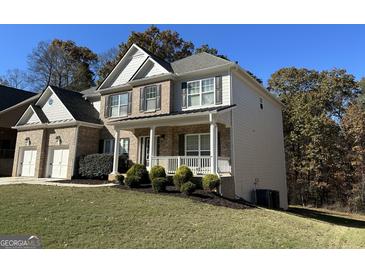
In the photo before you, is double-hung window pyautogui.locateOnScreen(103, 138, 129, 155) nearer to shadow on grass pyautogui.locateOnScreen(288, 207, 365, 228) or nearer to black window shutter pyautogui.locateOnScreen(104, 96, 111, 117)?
black window shutter pyautogui.locateOnScreen(104, 96, 111, 117)

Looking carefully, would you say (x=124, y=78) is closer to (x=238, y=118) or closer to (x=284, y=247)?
(x=238, y=118)

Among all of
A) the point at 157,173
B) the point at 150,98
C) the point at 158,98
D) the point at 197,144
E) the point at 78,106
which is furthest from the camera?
the point at 78,106

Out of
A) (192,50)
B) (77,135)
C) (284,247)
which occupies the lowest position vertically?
(284,247)

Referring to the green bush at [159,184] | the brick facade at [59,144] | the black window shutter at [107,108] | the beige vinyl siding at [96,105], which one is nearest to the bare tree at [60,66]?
the beige vinyl siding at [96,105]

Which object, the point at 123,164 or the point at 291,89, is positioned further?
the point at 291,89

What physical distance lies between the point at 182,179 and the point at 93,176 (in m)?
7.35

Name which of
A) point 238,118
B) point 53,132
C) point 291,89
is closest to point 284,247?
point 238,118

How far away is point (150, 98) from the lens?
17219 mm

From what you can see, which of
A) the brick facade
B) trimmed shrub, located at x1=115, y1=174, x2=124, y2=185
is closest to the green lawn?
trimmed shrub, located at x1=115, y1=174, x2=124, y2=185

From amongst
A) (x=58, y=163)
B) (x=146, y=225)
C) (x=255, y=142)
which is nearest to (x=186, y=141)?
(x=255, y=142)

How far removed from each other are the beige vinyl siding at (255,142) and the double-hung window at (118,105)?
25.1 ft

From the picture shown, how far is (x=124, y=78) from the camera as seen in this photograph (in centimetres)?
1898

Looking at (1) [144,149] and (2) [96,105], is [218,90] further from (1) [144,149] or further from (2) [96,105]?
(2) [96,105]

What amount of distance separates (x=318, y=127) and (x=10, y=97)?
28749mm
